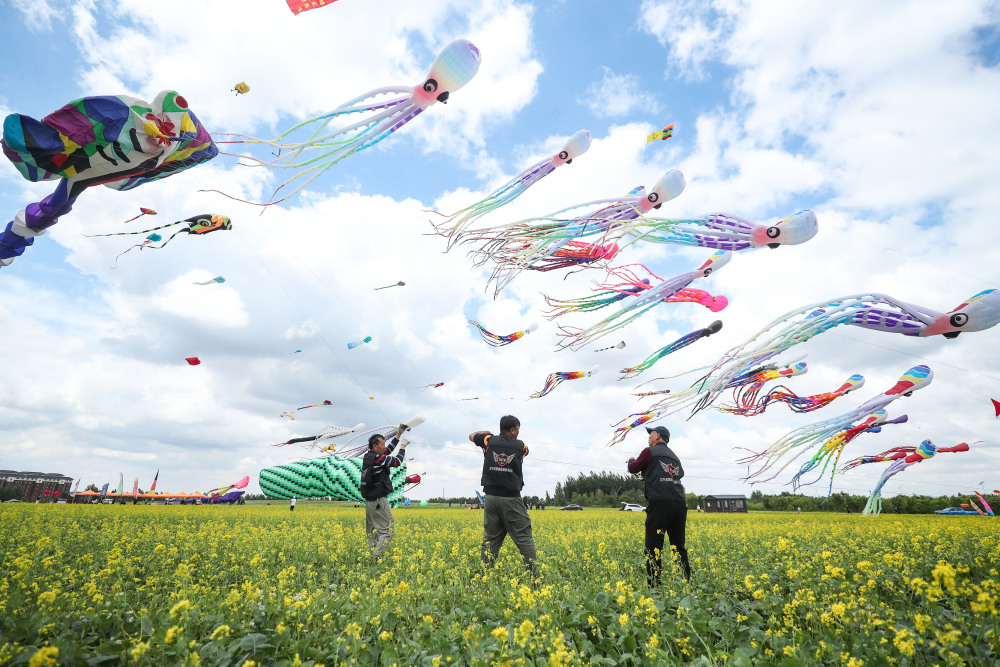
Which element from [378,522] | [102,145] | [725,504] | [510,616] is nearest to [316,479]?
[725,504]

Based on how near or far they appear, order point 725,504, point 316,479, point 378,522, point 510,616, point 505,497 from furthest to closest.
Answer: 1. point 316,479
2. point 725,504
3. point 378,522
4. point 505,497
5. point 510,616

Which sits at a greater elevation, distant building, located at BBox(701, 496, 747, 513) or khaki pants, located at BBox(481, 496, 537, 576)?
khaki pants, located at BBox(481, 496, 537, 576)

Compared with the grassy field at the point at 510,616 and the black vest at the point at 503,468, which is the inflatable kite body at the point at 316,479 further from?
the grassy field at the point at 510,616

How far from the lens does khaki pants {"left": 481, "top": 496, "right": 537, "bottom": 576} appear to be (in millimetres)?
5422

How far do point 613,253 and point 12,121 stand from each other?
9.13 meters

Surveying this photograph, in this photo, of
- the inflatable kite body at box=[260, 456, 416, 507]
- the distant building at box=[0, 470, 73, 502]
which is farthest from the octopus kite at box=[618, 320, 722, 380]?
the distant building at box=[0, 470, 73, 502]

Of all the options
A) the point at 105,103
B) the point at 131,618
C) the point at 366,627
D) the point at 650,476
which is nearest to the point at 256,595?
the point at 366,627

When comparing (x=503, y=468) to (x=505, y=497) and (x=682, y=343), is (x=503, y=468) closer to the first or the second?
(x=505, y=497)

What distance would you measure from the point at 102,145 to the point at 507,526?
21.8 ft

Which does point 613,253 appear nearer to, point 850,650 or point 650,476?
point 650,476

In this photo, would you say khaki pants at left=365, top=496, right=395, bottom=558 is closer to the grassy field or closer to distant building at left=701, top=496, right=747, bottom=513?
the grassy field

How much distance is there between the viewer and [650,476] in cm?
576

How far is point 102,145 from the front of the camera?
5.69 m

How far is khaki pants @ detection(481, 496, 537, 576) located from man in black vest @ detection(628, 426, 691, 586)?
1406mm
